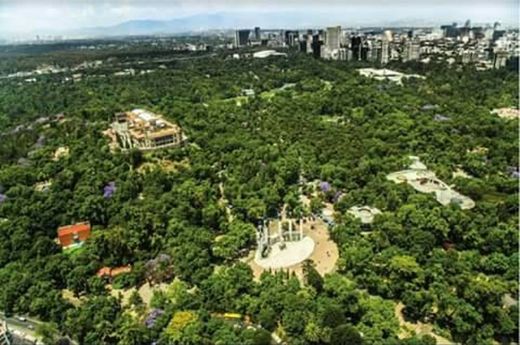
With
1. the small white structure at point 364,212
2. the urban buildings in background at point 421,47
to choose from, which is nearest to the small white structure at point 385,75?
the urban buildings in background at point 421,47

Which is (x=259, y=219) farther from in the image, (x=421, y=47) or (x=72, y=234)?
(x=421, y=47)

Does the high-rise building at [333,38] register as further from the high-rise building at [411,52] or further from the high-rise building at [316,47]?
the high-rise building at [411,52]

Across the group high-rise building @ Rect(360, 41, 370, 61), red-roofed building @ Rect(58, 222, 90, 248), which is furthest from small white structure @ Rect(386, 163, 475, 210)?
high-rise building @ Rect(360, 41, 370, 61)

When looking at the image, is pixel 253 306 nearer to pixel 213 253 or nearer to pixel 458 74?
pixel 213 253

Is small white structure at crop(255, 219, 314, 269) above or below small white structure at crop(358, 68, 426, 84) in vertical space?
below

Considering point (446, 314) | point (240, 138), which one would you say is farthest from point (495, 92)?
point (446, 314)

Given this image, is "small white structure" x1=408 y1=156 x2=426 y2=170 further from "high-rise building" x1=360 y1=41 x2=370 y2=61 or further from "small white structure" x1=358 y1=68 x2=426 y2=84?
"high-rise building" x1=360 y1=41 x2=370 y2=61

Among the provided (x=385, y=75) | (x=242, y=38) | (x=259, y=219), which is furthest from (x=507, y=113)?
(x=242, y=38)
